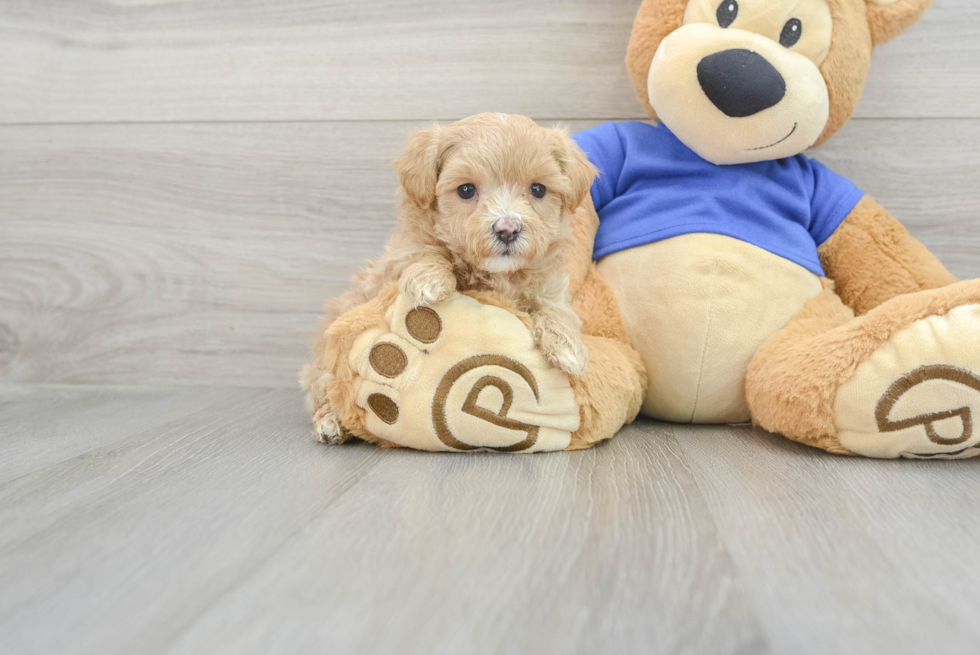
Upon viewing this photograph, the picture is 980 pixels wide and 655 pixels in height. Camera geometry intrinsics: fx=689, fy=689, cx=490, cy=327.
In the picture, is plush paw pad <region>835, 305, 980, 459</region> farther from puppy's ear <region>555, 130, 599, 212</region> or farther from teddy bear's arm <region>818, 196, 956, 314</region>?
puppy's ear <region>555, 130, 599, 212</region>

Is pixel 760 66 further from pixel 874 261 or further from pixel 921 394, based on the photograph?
pixel 921 394

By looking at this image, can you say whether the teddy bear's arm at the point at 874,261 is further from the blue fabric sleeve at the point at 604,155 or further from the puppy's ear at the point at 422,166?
the puppy's ear at the point at 422,166

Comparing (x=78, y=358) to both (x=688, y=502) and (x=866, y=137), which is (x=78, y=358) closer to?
(x=688, y=502)

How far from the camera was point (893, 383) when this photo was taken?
3.00ft

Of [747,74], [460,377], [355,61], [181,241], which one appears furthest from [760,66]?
[181,241]

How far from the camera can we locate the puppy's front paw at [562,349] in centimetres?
97

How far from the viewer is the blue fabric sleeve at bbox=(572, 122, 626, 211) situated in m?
1.21

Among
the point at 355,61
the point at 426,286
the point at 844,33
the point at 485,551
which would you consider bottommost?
the point at 485,551

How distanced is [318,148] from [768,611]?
49.5 inches

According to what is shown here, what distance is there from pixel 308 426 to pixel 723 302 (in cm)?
73

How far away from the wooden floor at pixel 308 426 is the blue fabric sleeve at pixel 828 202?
153 millimetres

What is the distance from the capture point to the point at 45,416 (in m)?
1.29

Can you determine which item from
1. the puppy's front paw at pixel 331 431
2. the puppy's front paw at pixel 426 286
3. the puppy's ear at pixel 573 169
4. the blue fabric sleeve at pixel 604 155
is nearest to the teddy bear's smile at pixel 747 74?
the blue fabric sleeve at pixel 604 155

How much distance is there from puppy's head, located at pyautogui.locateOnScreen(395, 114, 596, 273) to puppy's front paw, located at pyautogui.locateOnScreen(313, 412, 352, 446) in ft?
1.08
